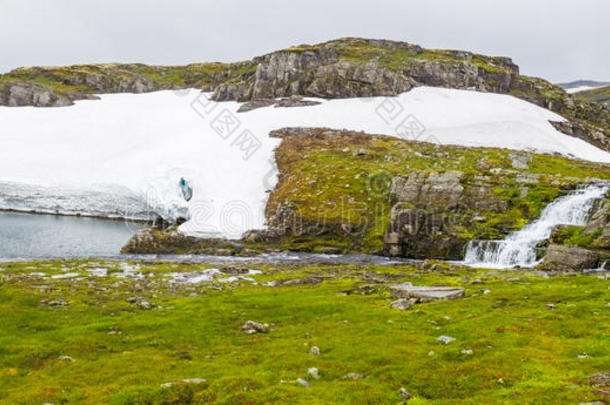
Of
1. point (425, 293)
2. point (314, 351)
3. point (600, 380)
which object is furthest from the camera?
point (425, 293)

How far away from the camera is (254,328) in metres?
24.7

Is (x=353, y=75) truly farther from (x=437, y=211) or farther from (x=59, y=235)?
(x=59, y=235)

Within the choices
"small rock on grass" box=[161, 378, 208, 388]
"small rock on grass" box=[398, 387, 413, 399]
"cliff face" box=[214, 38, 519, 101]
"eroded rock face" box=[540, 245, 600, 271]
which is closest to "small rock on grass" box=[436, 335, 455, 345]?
"small rock on grass" box=[398, 387, 413, 399]

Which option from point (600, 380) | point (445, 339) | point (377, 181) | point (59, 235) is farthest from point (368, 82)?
point (600, 380)

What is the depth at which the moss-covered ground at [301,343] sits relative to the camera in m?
14.3

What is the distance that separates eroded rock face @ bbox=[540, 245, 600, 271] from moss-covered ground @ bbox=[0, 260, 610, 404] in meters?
8.62

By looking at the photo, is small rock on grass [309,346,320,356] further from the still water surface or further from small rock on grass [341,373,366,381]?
the still water surface

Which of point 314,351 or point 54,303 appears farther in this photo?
point 54,303

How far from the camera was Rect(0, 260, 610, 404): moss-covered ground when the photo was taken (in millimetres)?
14328

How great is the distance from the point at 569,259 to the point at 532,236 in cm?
1258

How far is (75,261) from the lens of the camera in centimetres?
5572

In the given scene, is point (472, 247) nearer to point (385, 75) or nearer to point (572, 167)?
point (572, 167)

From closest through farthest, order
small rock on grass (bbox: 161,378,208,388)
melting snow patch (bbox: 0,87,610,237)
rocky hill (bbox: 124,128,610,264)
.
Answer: small rock on grass (bbox: 161,378,208,388) < rocky hill (bbox: 124,128,610,264) < melting snow patch (bbox: 0,87,610,237)

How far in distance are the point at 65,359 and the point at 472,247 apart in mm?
53327
